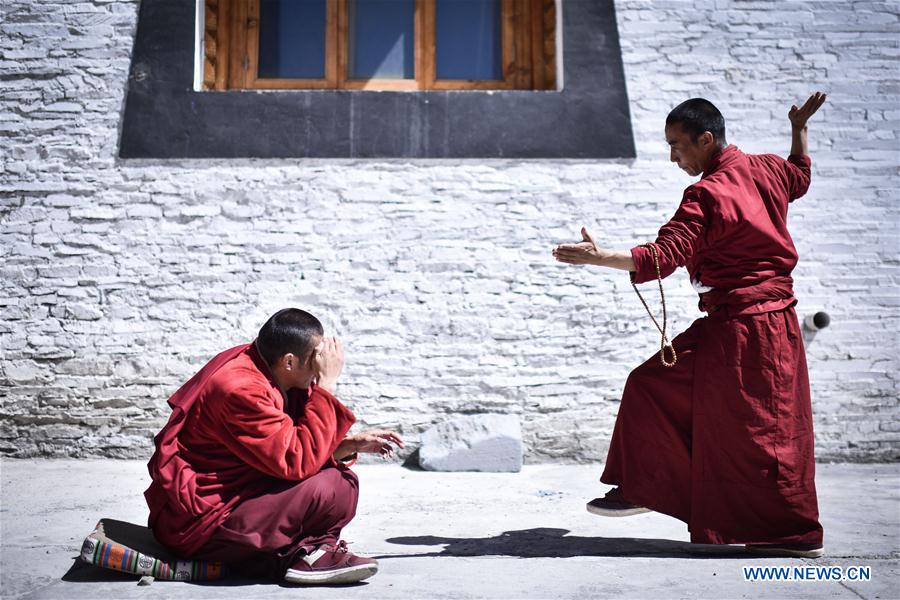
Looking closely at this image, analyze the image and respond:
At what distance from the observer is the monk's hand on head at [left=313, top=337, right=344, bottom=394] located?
2.35m

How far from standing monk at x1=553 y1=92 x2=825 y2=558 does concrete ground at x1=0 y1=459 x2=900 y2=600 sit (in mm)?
155

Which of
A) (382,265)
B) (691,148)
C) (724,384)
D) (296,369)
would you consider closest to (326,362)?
(296,369)

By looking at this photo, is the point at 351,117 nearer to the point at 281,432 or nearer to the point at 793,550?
the point at 281,432

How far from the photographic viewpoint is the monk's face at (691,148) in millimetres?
2910

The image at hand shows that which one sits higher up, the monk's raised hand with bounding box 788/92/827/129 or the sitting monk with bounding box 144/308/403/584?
the monk's raised hand with bounding box 788/92/827/129

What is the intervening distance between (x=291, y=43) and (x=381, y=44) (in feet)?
1.88

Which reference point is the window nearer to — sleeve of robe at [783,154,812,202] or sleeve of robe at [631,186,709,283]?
sleeve of robe at [783,154,812,202]

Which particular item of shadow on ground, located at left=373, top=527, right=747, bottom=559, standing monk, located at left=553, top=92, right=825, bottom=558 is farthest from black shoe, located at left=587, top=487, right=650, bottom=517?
shadow on ground, located at left=373, top=527, right=747, bottom=559

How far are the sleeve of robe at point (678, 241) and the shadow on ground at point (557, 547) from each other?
0.94 m

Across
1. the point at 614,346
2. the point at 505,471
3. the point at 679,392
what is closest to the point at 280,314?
the point at 679,392

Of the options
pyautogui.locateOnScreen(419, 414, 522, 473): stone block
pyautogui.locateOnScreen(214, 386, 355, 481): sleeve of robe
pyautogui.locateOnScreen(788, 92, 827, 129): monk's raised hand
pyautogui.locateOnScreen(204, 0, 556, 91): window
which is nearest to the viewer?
pyautogui.locateOnScreen(214, 386, 355, 481): sleeve of robe

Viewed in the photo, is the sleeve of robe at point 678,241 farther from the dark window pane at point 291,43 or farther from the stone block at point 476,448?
the dark window pane at point 291,43

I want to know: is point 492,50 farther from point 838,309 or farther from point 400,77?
point 838,309

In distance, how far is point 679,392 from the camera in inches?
112
